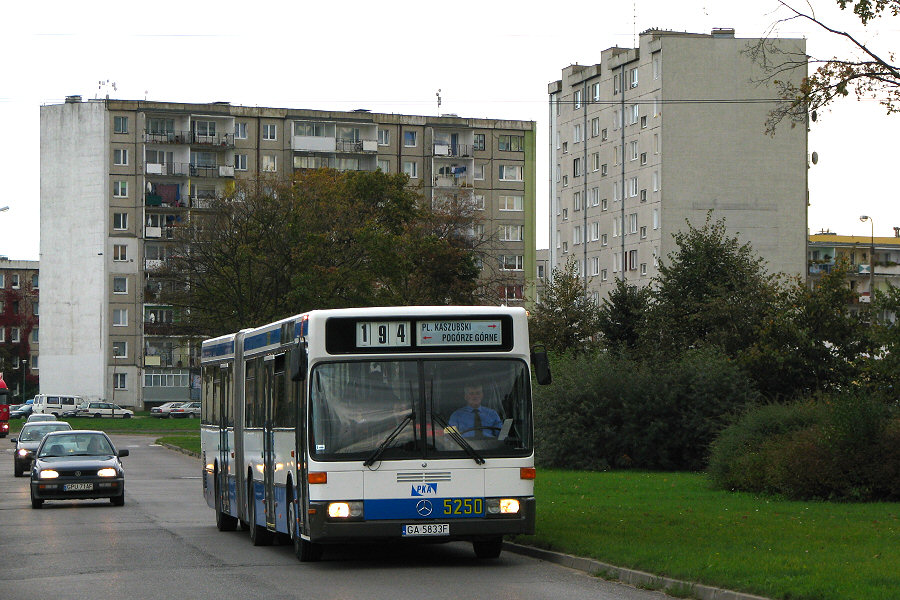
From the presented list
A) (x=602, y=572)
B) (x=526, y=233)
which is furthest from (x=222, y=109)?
(x=602, y=572)

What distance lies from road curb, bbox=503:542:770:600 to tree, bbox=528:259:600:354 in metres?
40.7

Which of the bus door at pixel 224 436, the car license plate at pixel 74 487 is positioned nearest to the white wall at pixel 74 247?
the car license plate at pixel 74 487

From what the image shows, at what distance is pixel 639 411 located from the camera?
38.8m

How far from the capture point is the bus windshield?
602 inches

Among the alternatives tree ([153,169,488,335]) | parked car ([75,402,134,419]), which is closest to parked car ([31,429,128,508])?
tree ([153,169,488,335])

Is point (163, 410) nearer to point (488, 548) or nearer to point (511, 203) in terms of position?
point (511, 203)

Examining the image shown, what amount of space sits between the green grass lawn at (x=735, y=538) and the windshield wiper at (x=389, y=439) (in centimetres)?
253

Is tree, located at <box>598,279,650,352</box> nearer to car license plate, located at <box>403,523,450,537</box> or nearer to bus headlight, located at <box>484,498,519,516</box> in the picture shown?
bus headlight, located at <box>484,498,519,516</box>

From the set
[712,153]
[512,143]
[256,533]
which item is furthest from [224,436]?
[512,143]

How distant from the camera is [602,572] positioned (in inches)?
575

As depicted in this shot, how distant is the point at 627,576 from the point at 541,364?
2486 mm

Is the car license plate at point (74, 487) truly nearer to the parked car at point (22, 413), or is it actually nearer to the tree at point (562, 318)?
the tree at point (562, 318)

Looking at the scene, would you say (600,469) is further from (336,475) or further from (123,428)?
(123,428)

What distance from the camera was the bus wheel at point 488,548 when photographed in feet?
54.1
